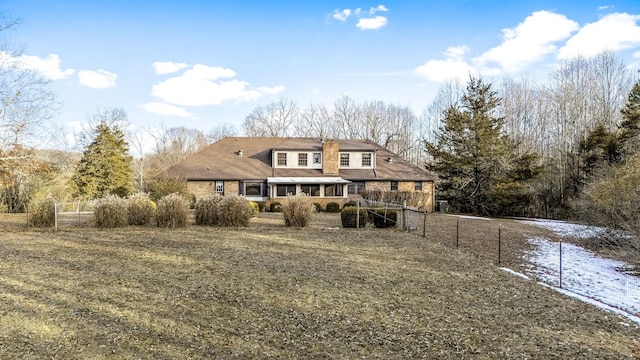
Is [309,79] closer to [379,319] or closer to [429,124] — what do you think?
[379,319]

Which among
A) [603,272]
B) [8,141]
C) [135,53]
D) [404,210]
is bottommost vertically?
[603,272]

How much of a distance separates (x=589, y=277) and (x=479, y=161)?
20019 mm

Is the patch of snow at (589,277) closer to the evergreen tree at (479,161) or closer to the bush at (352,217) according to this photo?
the bush at (352,217)

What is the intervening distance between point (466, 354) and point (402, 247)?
667 centimetres

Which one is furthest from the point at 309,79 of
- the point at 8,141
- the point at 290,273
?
the point at 290,273

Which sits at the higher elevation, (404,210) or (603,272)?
(404,210)

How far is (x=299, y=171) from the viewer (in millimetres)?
27484

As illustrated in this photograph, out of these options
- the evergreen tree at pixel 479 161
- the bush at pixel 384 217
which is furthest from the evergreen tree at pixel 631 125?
the bush at pixel 384 217

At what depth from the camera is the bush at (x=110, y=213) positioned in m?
13.6

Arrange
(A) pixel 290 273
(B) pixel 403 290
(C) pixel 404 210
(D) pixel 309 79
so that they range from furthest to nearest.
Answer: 1. (D) pixel 309 79
2. (C) pixel 404 210
3. (A) pixel 290 273
4. (B) pixel 403 290

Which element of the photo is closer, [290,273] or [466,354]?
[466,354]

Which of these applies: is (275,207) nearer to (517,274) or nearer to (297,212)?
(297,212)

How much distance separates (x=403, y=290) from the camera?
21.9ft

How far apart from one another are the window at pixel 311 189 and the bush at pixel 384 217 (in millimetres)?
11376
